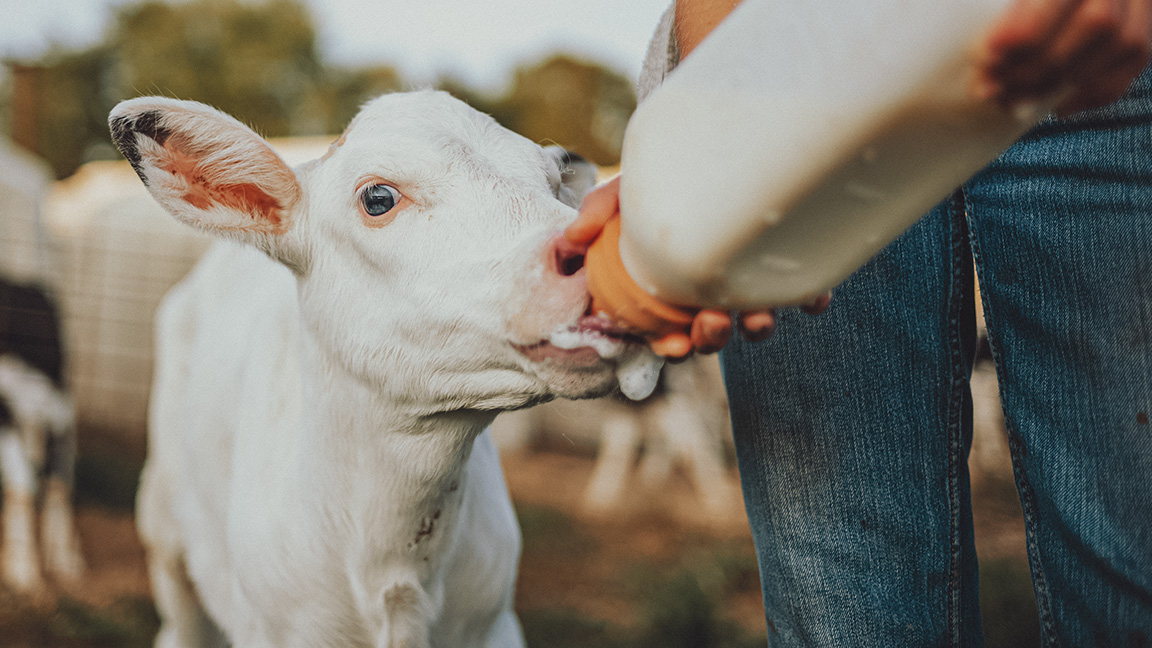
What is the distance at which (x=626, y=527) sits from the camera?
6.70 meters

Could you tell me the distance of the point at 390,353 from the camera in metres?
1.42

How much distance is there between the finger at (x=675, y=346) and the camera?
0.99 m

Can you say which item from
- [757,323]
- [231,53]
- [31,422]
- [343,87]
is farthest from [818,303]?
[231,53]

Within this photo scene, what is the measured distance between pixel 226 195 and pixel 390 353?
54cm

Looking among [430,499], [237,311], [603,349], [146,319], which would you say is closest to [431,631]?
[430,499]

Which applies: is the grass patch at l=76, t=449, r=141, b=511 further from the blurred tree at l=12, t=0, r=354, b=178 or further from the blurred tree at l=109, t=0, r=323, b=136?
the blurred tree at l=109, t=0, r=323, b=136

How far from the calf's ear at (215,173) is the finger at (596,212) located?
76 centimetres

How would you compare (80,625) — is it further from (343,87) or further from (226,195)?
(343,87)

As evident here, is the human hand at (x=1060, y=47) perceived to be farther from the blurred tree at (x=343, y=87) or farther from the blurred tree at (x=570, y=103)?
the blurred tree at (x=343, y=87)

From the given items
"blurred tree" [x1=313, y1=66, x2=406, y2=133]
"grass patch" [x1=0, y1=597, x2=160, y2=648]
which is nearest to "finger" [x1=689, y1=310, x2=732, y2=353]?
"grass patch" [x1=0, y1=597, x2=160, y2=648]

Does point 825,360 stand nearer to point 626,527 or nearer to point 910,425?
point 910,425

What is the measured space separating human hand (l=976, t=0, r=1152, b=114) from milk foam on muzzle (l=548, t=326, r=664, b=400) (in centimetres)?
55

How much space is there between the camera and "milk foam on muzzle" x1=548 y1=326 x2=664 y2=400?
1110 millimetres

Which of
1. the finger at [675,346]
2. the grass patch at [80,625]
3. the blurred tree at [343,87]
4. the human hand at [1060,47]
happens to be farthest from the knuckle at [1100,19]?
the blurred tree at [343,87]
